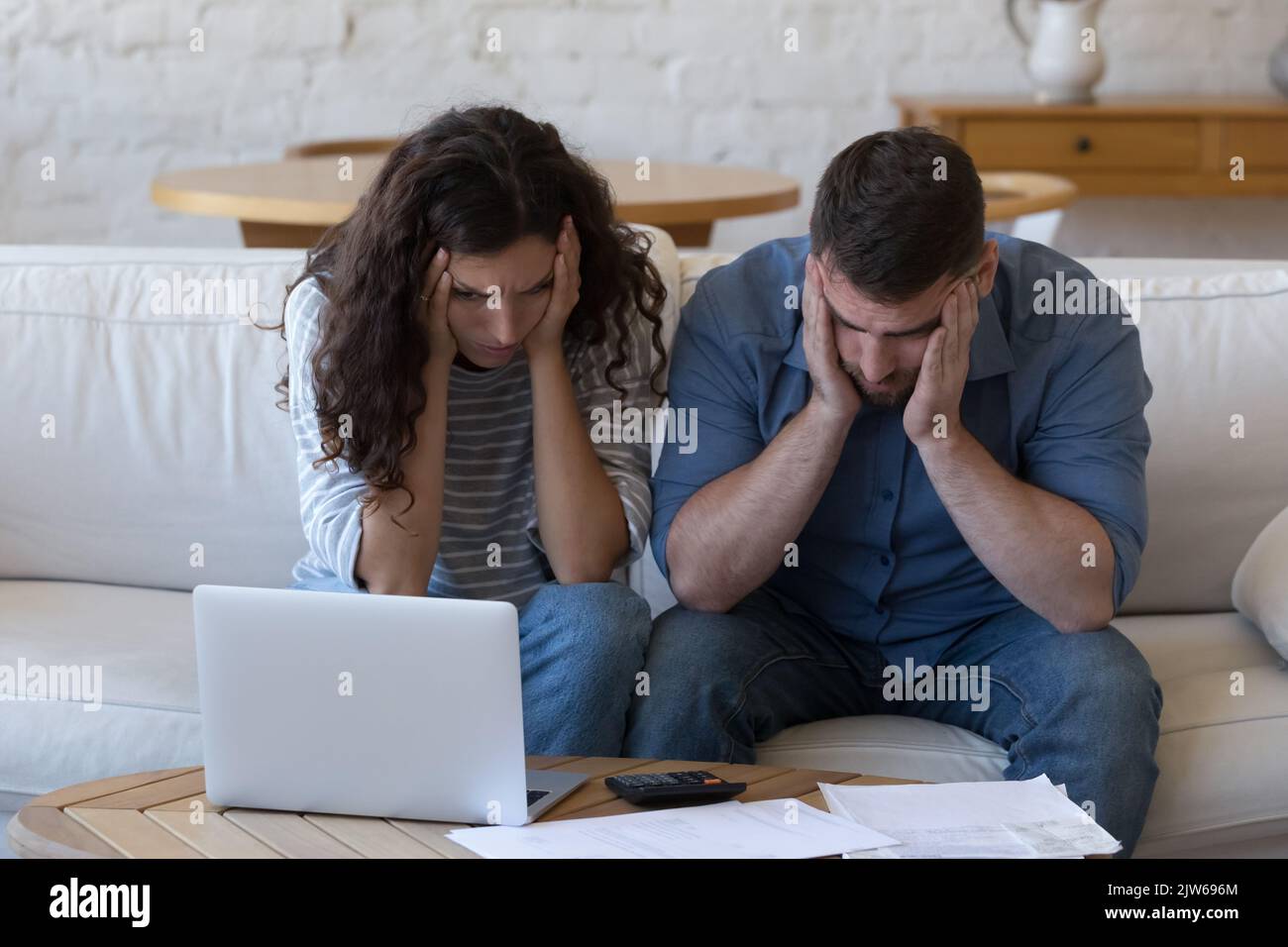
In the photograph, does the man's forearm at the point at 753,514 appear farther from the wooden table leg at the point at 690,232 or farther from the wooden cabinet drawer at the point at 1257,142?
the wooden cabinet drawer at the point at 1257,142

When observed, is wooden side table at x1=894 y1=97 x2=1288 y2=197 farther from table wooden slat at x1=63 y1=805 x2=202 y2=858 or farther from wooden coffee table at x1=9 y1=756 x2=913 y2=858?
table wooden slat at x1=63 y1=805 x2=202 y2=858

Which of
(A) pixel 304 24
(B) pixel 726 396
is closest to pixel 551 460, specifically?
(B) pixel 726 396

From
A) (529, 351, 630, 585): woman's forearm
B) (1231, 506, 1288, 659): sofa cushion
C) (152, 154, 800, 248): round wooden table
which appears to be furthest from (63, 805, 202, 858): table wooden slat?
(152, 154, 800, 248): round wooden table

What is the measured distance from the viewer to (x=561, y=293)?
1.62 m

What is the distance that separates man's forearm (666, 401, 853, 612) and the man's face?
5 centimetres

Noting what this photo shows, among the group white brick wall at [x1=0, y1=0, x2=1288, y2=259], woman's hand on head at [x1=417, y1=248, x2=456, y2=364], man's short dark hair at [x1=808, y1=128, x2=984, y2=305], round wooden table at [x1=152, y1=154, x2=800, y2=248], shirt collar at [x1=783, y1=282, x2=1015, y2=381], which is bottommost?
shirt collar at [x1=783, y1=282, x2=1015, y2=381]

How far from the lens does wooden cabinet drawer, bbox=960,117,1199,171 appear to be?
3.37 meters

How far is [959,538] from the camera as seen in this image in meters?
1.68

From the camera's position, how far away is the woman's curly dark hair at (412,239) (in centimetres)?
154

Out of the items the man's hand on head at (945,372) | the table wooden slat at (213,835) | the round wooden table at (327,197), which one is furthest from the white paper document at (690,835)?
the round wooden table at (327,197)

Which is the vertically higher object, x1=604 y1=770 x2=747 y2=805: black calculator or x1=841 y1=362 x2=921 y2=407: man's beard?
x1=841 y1=362 x2=921 y2=407: man's beard

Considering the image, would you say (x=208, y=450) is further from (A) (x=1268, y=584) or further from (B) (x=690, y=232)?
(A) (x=1268, y=584)

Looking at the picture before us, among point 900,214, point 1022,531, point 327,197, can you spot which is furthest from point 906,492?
point 327,197

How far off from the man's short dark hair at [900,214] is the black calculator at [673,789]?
20.0 inches
